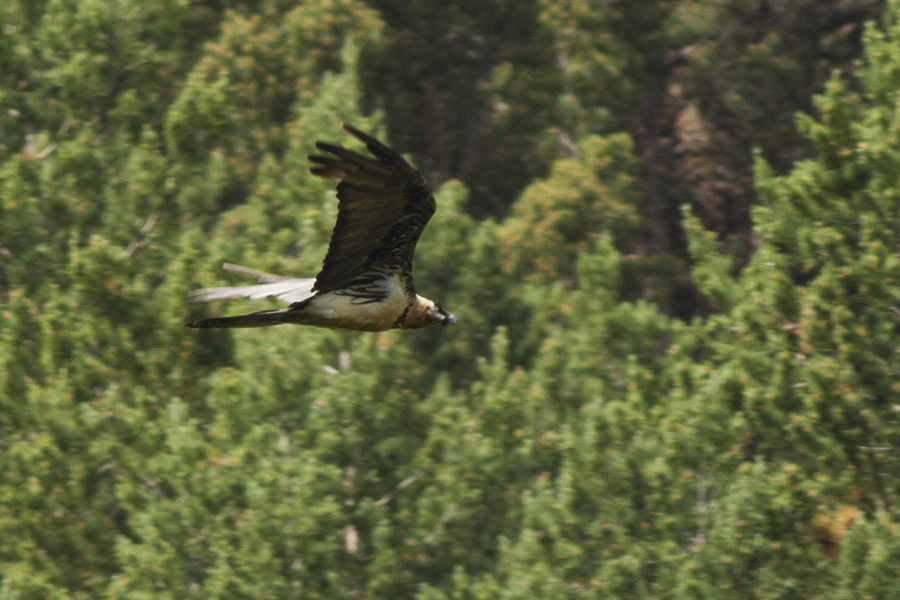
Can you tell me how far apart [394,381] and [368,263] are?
848 centimetres

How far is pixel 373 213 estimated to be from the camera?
6.51 metres

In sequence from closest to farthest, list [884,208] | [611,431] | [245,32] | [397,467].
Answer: [884,208] < [611,431] < [397,467] < [245,32]

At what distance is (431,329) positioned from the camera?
18250mm

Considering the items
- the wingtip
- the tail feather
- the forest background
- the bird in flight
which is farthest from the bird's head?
the forest background

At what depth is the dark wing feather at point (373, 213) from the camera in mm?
6016

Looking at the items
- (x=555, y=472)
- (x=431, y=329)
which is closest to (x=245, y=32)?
(x=431, y=329)

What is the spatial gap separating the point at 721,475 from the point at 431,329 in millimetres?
6095

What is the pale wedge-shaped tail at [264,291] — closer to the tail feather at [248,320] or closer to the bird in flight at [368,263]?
the bird in flight at [368,263]

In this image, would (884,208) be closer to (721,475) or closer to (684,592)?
(721,475)

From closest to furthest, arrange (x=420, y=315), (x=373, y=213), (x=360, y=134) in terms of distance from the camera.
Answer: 1. (x=360, y=134)
2. (x=373, y=213)
3. (x=420, y=315)

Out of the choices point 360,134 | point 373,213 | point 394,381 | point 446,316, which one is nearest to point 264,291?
point 446,316

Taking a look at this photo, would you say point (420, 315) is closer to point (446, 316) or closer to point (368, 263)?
point (446, 316)

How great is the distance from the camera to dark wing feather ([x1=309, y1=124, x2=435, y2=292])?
19.7 ft

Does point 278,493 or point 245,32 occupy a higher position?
point 245,32
